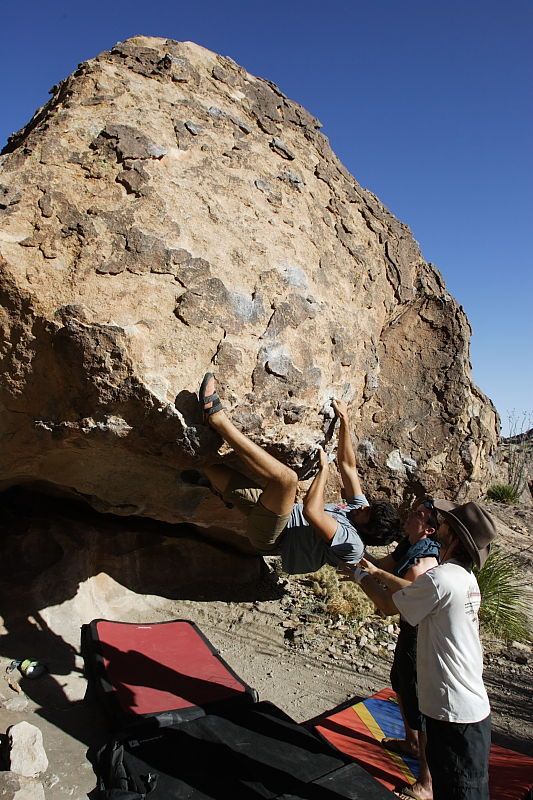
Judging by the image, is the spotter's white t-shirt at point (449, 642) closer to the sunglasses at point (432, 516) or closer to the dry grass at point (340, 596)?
the sunglasses at point (432, 516)

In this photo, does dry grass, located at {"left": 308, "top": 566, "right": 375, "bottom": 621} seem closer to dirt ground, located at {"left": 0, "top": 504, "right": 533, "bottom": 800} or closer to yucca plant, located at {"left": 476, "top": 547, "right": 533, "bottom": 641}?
dirt ground, located at {"left": 0, "top": 504, "right": 533, "bottom": 800}

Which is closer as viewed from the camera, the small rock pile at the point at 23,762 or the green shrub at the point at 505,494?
the small rock pile at the point at 23,762

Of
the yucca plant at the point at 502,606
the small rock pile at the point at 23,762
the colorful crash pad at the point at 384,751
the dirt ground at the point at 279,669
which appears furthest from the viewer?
the yucca plant at the point at 502,606

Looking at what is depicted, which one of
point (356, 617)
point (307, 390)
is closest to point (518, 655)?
point (356, 617)

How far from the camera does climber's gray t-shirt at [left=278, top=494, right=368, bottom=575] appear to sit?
3.02 metres

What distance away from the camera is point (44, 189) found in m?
3.08

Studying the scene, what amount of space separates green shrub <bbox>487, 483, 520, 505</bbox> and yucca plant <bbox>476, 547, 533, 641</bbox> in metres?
5.04

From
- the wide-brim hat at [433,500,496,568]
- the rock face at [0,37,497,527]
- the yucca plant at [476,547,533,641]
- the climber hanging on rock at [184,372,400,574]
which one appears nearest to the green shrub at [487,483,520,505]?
the yucca plant at [476,547,533,641]

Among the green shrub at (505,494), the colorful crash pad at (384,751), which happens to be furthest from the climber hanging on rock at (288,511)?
the green shrub at (505,494)

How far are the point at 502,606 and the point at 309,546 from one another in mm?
3041

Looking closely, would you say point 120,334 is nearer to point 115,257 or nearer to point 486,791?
point 115,257

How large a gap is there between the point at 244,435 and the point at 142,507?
3.81ft

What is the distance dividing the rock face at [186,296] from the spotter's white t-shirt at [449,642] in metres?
1.04

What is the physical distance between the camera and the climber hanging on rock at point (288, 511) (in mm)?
2850
